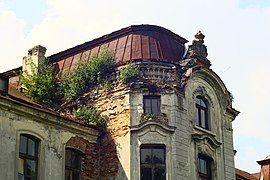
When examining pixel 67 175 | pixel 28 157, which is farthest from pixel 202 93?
pixel 28 157

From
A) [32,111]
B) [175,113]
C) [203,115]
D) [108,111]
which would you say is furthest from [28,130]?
[203,115]

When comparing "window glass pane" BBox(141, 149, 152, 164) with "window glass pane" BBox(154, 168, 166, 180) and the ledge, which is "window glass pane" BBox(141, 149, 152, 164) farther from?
the ledge

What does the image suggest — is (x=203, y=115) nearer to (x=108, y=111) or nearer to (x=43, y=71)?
(x=108, y=111)

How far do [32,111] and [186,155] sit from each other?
6877 millimetres

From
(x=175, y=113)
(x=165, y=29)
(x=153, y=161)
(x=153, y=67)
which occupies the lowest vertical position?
(x=153, y=161)

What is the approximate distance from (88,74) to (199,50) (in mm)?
5255

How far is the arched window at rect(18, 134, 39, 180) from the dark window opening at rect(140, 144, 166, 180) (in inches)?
178

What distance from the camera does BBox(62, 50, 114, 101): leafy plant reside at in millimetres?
28281

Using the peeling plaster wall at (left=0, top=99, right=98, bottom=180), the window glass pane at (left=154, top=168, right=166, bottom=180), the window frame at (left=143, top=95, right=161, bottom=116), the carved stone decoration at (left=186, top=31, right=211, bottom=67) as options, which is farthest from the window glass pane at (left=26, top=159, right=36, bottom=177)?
the carved stone decoration at (left=186, top=31, right=211, bottom=67)

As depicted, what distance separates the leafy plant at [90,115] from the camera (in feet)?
90.0

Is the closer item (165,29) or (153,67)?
(153,67)

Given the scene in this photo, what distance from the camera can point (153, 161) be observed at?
26219mm

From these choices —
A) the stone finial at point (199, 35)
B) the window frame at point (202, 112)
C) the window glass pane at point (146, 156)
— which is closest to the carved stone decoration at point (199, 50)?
the stone finial at point (199, 35)

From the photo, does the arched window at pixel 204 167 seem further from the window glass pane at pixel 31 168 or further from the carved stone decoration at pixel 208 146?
the window glass pane at pixel 31 168
